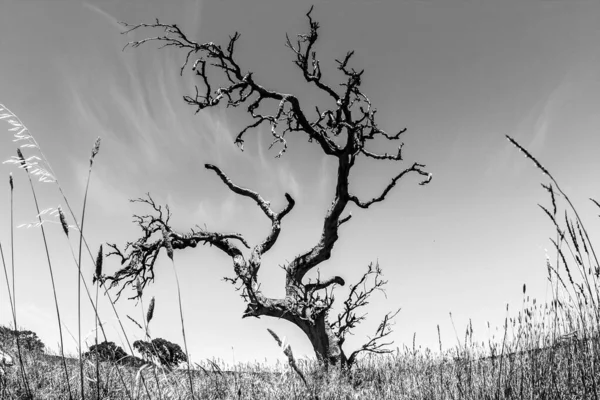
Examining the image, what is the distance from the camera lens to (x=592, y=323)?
3.57 m

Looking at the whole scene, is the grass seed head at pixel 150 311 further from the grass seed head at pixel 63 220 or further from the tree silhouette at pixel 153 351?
the grass seed head at pixel 63 220

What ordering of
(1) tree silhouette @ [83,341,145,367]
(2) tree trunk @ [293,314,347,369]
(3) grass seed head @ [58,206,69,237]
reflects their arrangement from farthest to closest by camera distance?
(2) tree trunk @ [293,314,347,369]
(1) tree silhouette @ [83,341,145,367]
(3) grass seed head @ [58,206,69,237]

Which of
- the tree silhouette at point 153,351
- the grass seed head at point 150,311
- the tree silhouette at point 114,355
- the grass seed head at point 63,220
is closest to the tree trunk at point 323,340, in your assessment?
the tree silhouette at point 114,355

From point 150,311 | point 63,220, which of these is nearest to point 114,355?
point 150,311

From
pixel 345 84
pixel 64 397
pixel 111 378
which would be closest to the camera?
pixel 64 397

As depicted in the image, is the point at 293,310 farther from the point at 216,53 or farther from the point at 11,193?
the point at 11,193

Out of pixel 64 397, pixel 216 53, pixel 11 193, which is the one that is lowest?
pixel 64 397

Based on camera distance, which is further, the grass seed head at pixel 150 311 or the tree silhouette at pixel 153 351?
the tree silhouette at pixel 153 351

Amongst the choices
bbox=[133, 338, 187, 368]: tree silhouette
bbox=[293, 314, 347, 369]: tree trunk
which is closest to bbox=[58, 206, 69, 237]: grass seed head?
bbox=[133, 338, 187, 368]: tree silhouette

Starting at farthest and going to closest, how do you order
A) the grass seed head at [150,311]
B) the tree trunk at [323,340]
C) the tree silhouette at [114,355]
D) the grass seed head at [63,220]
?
the tree trunk at [323,340], the tree silhouette at [114,355], the grass seed head at [150,311], the grass seed head at [63,220]

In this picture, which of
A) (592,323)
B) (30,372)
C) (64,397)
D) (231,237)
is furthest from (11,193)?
(231,237)

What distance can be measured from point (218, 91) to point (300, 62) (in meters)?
2.70

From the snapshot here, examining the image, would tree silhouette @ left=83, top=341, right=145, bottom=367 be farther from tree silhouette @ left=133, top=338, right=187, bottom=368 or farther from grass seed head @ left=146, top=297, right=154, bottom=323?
grass seed head @ left=146, top=297, right=154, bottom=323

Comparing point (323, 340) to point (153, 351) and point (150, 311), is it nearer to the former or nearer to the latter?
point (153, 351)
